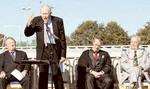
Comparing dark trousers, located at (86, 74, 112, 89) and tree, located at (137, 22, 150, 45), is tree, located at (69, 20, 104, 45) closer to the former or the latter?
tree, located at (137, 22, 150, 45)

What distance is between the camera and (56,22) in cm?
816

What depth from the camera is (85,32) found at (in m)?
72.0

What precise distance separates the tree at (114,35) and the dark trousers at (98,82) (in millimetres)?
58531

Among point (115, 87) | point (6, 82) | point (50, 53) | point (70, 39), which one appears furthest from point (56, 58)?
point (70, 39)

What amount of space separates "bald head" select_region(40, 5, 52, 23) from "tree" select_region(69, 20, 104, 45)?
200 feet

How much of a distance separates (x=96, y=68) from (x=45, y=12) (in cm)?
197

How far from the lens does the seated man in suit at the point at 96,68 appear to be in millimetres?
9234

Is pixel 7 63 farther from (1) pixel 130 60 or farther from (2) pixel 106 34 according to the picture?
(2) pixel 106 34

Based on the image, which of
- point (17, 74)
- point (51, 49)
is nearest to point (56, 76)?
point (51, 49)

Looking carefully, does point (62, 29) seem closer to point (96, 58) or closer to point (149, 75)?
point (96, 58)

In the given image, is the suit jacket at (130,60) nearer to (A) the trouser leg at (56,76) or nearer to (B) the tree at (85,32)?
(A) the trouser leg at (56,76)

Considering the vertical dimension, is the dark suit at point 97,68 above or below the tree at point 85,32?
below

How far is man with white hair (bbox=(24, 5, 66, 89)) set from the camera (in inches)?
316

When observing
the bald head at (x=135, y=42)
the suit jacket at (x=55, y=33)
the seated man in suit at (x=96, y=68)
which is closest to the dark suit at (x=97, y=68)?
the seated man in suit at (x=96, y=68)
